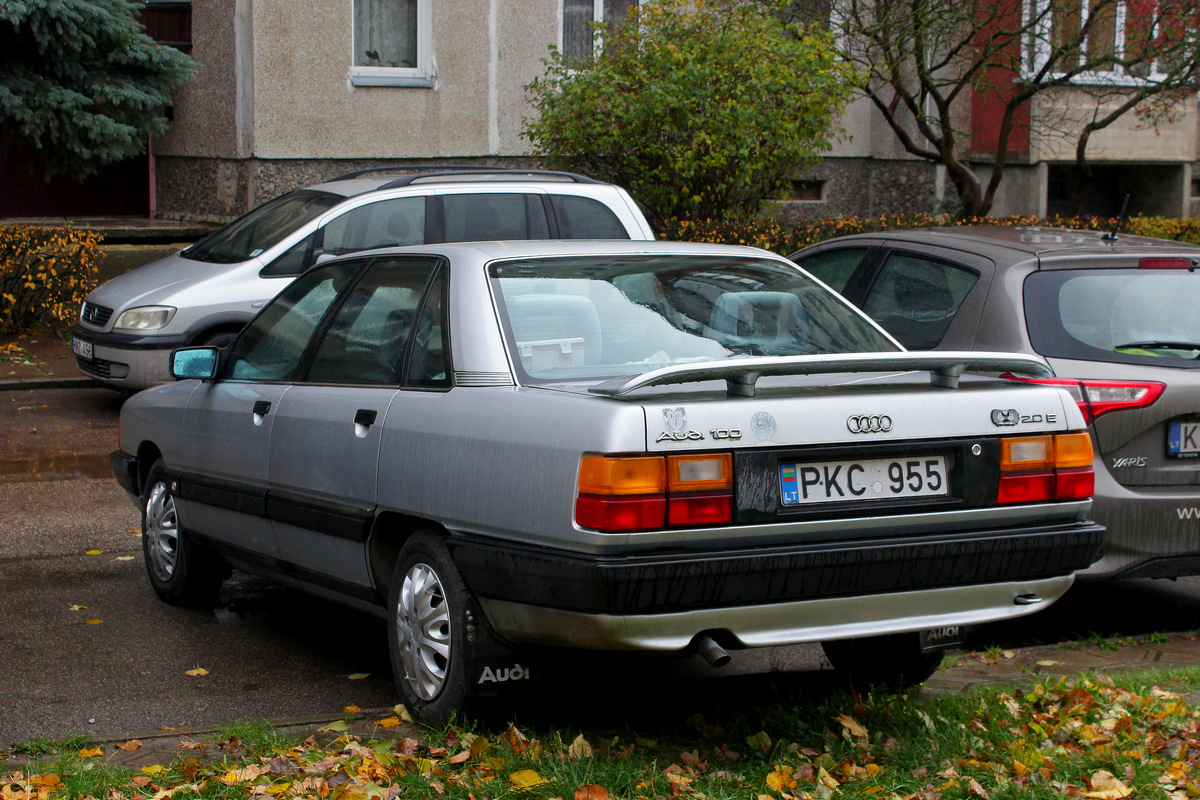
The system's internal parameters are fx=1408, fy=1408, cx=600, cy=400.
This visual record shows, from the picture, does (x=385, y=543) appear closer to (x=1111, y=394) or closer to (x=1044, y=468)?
(x=1044, y=468)

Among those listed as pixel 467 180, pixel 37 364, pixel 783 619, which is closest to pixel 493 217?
pixel 467 180

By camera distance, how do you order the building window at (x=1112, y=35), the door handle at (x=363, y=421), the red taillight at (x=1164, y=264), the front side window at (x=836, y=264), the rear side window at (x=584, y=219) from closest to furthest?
the door handle at (x=363, y=421) < the red taillight at (x=1164, y=264) < the front side window at (x=836, y=264) < the rear side window at (x=584, y=219) < the building window at (x=1112, y=35)

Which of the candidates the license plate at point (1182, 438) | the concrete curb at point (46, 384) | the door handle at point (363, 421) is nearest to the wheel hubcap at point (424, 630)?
the door handle at point (363, 421)

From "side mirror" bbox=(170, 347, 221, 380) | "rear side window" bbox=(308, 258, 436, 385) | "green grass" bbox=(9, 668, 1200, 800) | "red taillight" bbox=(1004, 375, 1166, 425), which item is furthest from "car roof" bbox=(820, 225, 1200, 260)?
"side mirror" bbox=(170, 347, 221, 380)

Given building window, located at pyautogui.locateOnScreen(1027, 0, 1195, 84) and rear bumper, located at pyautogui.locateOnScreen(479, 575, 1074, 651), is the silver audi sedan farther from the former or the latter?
building window, located at pyautogui.locateOnScreen(1027, 0, 1195, 84)

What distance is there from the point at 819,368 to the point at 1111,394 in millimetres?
2019

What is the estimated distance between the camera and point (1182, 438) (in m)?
5.45

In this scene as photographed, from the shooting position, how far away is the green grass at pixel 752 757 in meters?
3.82

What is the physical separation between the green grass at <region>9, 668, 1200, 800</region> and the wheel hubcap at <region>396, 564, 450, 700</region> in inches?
6.1

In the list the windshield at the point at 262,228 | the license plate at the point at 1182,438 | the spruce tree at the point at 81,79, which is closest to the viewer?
the license plate at the point at 1182,438

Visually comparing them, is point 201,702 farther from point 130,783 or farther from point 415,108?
Result: point 415,108

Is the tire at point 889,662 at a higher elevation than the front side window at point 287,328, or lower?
lower

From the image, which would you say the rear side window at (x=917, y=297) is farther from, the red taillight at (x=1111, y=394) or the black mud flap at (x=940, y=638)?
the black mud flap at (x=940, y=638)

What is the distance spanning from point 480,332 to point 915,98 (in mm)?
15822
